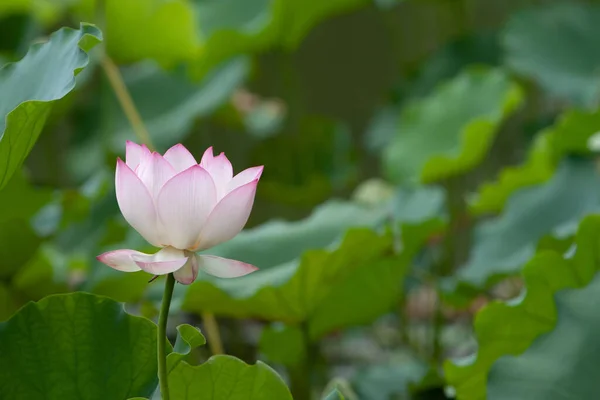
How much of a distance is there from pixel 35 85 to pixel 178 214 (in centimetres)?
25

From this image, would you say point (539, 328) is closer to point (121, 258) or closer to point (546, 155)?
point (121, 258)

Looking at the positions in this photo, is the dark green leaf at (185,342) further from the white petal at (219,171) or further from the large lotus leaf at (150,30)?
the large lotus leaf at (150,30)

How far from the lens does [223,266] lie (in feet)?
1.51

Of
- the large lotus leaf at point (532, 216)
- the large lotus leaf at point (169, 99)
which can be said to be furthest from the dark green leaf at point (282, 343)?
→ the large lotus leaf at point (169, 99)

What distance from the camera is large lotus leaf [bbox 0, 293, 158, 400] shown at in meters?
0.56

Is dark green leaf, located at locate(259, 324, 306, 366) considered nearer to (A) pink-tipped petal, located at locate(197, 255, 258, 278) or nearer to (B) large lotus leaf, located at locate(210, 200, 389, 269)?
(B) large lotus leaf, located at locate(210, 200, 389, 269)

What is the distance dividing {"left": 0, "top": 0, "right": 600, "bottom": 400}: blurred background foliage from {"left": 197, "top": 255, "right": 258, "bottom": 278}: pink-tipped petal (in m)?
0.17

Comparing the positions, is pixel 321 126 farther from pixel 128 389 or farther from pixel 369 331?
pixel 128 389

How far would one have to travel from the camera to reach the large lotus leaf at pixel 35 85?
55 centimetres

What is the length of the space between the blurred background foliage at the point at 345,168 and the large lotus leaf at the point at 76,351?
103mm

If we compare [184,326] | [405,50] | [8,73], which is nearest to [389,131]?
[405,50]

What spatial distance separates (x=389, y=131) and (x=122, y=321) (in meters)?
1.59

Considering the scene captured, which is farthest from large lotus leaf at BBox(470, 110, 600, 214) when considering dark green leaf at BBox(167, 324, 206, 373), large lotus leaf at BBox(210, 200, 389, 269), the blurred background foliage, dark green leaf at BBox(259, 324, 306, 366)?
dark green leaf at BBox(167, 324, 206, 373)

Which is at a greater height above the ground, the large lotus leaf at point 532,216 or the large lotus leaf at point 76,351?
the large lotus leaf at point 76,351
